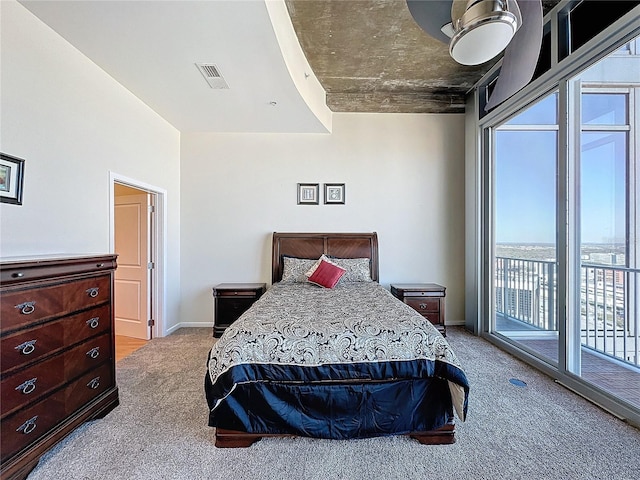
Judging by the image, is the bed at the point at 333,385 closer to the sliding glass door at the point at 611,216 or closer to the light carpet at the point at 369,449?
the light carpet at the point at 369,449

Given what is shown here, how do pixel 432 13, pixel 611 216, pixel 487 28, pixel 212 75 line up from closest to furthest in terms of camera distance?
pixel 487 28 < pixel 432 13 < pixel 212 75 < pixel 611 216

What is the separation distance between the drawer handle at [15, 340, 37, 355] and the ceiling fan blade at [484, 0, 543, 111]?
3.03 m

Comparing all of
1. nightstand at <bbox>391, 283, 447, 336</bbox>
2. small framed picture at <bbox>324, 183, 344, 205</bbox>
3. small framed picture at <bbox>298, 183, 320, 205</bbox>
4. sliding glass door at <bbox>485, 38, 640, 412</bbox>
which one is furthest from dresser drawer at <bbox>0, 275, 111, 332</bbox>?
sliding glass door at <bbox>485, 38, 640, 412</bbox>

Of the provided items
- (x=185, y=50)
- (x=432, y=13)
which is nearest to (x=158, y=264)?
(x=185, y=50)

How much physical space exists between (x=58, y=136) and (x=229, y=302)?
8.56 feet

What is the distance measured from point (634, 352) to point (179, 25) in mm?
5305

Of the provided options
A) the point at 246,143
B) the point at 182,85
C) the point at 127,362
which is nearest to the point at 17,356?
the point at 127,362

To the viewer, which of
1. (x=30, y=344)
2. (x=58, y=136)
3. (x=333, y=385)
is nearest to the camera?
(x=30, y=344)

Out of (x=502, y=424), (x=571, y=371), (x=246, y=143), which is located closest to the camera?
(x=502, y=424)

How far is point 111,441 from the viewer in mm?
2045

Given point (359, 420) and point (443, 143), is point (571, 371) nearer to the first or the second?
point (359, 420)

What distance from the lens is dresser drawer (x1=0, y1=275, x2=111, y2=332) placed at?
1624 millimetres

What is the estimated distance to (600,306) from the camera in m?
3.35

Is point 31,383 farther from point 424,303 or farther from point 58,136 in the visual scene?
point 424,303
